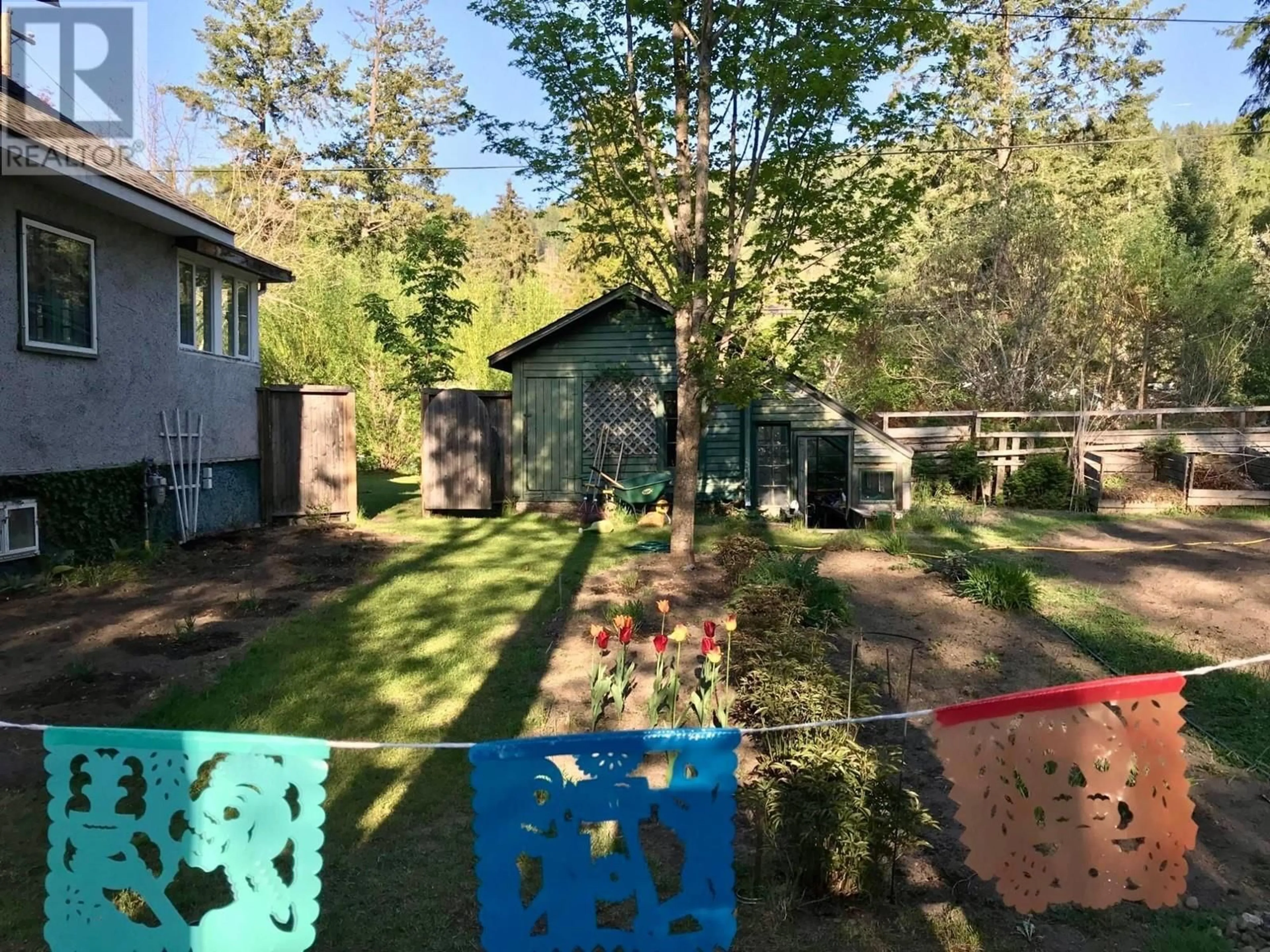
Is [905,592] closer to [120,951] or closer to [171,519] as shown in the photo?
[120,951]

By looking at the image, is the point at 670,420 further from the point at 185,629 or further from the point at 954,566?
the point at 185,629

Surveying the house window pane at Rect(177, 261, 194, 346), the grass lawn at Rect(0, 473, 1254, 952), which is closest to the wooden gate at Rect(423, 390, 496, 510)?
the grass lawn at Rect(0, 473, 1254, 952)

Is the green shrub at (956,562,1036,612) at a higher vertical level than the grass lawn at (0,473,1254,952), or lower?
higher

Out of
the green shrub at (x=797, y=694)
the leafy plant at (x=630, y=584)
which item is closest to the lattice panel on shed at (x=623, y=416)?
the leafy plant at (x=630, y=584)

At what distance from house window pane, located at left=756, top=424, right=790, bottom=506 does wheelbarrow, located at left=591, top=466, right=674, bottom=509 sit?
6.88ft

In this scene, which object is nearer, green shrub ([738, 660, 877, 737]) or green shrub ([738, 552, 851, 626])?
green shrub ([738, 660, 877, 737])

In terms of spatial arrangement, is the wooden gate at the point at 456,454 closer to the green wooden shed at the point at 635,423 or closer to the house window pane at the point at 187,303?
Answer: the green wooden shed at the point at 635,423

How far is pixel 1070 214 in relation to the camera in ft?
67.7

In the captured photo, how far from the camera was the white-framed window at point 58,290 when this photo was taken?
7832 millimetres

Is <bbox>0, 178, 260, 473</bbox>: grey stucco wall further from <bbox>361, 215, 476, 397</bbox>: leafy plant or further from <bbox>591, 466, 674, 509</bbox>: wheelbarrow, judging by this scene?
<bbox>591, 466, 674, 509</bbox>: wheelbarrow

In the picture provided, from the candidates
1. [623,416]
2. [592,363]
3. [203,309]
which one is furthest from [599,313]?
[203,309]

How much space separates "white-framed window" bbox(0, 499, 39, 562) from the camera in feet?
24.5

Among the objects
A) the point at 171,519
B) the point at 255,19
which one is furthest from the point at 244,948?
the point at 255,19

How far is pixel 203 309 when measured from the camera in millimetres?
11492
